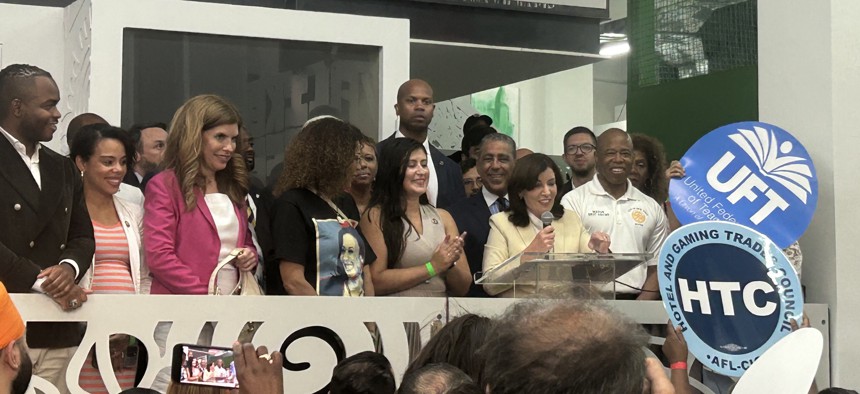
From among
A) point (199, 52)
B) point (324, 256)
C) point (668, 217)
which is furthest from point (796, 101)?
point (199, 52)

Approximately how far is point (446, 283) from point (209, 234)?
Result: 116 cm

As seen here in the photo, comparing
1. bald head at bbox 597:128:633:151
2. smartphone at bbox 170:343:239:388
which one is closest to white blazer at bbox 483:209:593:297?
bald head at bbox 597:128:633:151

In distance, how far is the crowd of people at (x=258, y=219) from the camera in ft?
13.9

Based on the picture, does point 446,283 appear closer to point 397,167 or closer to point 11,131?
point 397,167

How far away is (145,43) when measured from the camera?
682cm

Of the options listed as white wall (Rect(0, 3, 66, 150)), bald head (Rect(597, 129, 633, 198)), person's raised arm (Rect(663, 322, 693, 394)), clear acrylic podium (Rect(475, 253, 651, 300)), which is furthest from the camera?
white wall (Rect(0, 3, 66, 150))

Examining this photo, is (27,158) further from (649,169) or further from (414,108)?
(649,169)

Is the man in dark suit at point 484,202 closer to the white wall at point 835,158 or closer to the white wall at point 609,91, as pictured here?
the white wall at point 835,158

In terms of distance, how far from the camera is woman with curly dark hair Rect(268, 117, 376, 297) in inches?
182

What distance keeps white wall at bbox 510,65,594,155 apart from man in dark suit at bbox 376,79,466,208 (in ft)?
18.9

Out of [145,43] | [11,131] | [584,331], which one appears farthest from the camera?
[145,43]

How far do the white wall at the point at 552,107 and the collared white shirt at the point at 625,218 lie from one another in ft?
20.2

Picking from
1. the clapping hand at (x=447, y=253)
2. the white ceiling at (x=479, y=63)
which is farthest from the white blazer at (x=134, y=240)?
the white ceiling at (x=479, y=63)

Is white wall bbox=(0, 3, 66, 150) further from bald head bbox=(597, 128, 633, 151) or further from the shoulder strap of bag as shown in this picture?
bald head bbox=(597, 128, 633, 151)
